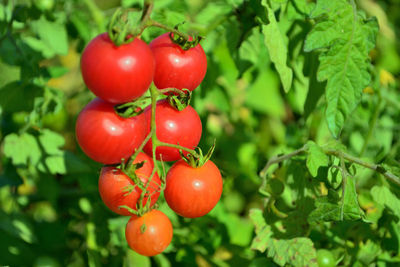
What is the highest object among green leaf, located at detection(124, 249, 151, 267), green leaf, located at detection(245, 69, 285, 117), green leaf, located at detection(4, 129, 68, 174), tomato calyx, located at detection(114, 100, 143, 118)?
tomato calyx, located at detection(114, 100, 143, 118)

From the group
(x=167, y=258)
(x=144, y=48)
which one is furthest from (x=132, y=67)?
(x=167, y=258)

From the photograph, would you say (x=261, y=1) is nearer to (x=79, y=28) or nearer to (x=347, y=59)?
(x=347, y=59)

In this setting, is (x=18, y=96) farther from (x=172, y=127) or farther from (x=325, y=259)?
A: (x=325, y=259)

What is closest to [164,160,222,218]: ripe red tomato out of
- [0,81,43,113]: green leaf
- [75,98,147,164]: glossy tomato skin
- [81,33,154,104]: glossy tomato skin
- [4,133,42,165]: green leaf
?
[75,98,147,164]: glossy tomato skin

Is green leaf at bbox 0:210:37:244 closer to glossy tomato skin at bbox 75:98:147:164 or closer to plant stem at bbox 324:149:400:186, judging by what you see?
glossy tomato skin at bbox 75:98:147:164

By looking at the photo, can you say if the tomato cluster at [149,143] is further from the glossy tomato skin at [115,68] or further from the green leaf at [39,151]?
the green leaf at [39,151]

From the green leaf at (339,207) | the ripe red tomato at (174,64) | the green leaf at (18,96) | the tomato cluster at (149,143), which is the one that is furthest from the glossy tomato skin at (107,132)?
the green leaf at (18,96)
